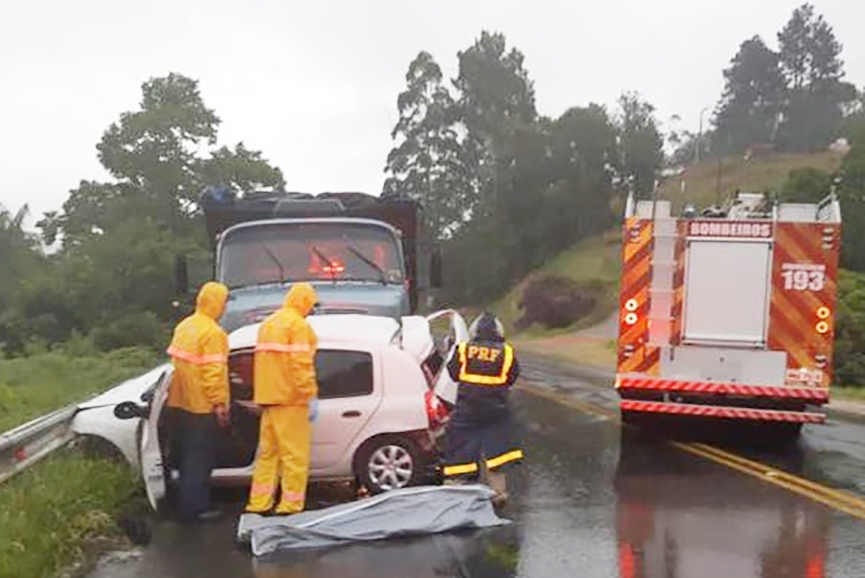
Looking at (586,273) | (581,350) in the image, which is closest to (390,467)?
(581,350)

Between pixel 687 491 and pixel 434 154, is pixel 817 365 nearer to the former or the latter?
pixel 687 491

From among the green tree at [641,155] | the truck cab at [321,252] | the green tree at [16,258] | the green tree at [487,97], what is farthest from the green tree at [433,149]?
the truck cab at [321,252]

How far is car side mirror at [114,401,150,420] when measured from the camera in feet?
29.3

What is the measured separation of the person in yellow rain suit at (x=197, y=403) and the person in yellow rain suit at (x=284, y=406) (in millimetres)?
334

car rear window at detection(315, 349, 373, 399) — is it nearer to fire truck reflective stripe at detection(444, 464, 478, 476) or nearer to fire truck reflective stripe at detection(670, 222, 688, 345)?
fire truck reflective stripe at detection(444, 464, 478, 476)

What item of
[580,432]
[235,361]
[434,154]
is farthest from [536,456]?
[434,154]

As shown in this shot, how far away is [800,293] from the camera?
12.4 metres

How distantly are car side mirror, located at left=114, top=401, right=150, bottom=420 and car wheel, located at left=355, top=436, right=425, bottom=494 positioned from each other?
5.79 ft

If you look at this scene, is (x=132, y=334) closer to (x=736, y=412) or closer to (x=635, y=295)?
(x=635, y=295)

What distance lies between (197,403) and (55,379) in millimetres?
13896

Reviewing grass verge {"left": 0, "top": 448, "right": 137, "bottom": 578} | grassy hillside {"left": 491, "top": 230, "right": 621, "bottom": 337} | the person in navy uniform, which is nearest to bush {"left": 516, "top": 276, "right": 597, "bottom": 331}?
grassy hillside {"left": 491, "top": 230, "right": 621, "bottom": 337}

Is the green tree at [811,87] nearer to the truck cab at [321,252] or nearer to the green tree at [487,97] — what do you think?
the green tree at [487,97]

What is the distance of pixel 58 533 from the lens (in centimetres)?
768

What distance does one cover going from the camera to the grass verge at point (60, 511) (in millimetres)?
7016
